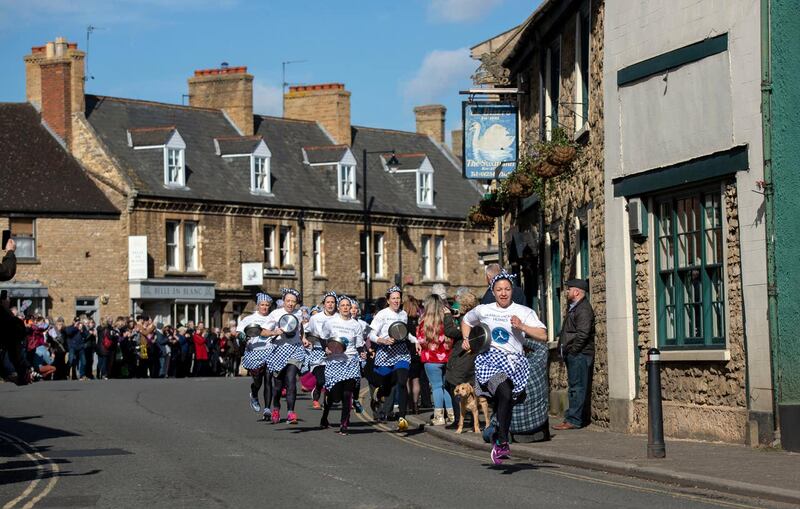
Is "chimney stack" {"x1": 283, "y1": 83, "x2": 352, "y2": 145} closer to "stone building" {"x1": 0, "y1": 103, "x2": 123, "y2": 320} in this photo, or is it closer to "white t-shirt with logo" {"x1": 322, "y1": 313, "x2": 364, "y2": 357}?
"stone building" {"x1": 0, "y1": 103, "x2": 123, "y2": 320}

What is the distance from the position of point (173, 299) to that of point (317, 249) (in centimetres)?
907

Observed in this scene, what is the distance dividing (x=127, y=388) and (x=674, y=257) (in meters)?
16.1

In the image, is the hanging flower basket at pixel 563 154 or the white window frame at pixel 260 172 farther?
the white window frame at pixel 260 172

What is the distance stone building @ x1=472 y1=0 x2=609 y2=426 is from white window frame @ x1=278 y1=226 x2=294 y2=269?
→ 33179mm

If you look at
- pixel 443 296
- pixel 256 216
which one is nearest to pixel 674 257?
pixel 443 296

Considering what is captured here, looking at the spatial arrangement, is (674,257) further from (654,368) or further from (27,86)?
(27,86)

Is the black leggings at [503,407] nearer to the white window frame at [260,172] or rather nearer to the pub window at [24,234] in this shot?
the pub window at [24,234]

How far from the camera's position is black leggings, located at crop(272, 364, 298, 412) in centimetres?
2158

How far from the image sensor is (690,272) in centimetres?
1827

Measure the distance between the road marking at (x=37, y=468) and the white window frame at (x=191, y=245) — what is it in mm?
37750

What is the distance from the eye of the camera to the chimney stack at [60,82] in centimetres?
5700

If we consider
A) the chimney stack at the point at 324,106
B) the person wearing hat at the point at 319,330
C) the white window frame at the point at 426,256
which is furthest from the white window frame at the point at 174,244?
the person wearing hat at the point at 319,330

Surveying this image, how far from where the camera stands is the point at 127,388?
31750 mm

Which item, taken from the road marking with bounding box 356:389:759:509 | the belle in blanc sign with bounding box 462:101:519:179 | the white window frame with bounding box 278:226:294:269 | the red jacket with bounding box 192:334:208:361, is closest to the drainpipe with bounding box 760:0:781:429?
the road marking with bounding box 356:389:759:509
